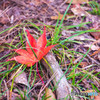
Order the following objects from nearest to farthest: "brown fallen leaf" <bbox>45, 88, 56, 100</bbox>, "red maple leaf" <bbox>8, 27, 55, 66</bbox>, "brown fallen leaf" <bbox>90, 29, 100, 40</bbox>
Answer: "brown fallen leaf" <bbox>45, 88, 56, 100</bbox> → "red maple leaf" <bbox>8, 27, 55, 66</bbox> → "brown fallen leaf" <bbox>90, 29, 100, 40</bbox>

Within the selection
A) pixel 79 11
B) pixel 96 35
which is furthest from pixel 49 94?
pixel 79 11

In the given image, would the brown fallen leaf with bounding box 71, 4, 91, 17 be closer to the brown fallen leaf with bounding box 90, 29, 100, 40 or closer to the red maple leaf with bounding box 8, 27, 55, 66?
the brown fallen leaf with bounding box 90, 29, 100, 40

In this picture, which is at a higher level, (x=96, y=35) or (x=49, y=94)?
(x=96, y=35)

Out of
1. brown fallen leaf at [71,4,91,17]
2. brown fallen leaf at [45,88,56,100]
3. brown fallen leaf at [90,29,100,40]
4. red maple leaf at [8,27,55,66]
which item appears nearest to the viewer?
brown fallen leaf at [45,88,56,100]

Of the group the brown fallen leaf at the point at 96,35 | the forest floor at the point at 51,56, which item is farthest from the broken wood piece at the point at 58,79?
the brown fallen leaf at the point at 96,35

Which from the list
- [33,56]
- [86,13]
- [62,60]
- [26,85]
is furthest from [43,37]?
[86,13]

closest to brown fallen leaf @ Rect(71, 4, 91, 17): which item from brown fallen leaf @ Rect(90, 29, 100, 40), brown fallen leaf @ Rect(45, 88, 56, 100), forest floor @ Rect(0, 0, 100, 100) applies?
forest floor @ Rect(0, 0, 100, 100)

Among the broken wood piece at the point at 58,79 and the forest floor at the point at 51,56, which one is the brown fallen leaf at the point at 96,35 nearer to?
the forest floor at the point at 51,56

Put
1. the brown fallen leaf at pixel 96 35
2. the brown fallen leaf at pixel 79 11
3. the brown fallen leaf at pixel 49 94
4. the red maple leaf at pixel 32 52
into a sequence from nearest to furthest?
the brown fallen leaf at pixel 49 94, the red maple leaf at pixel 32 52, the brown fallen leaf at pixel 96 35, the brown fallen leaf at pixel 79 11

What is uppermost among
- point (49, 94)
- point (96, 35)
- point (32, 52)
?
point (32, 52)

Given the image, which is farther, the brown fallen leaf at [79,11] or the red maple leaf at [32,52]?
the brown fallen leaf at [79,11]

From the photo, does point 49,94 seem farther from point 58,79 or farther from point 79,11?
point 79,11

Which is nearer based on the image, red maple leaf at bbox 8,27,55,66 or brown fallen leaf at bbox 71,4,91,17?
red maple leaf at bbox 8,27,55,66
